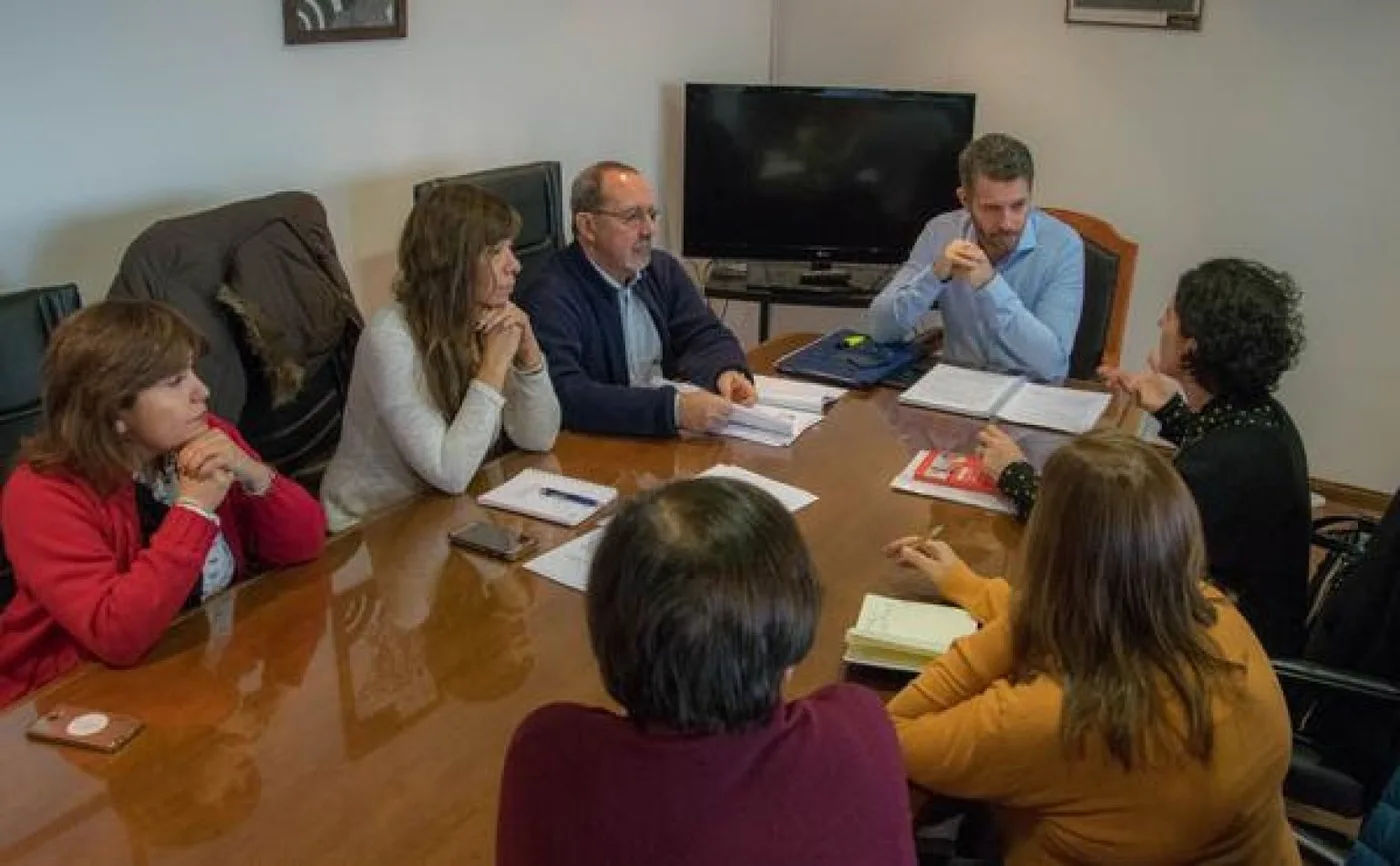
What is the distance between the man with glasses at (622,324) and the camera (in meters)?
2.40

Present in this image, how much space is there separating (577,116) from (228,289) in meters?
1.65

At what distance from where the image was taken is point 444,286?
2203mm

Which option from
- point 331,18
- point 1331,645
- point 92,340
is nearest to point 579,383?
point 92,340

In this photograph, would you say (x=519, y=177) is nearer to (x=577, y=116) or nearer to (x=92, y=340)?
(x=577, y=116)

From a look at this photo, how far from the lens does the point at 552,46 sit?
12.0ft

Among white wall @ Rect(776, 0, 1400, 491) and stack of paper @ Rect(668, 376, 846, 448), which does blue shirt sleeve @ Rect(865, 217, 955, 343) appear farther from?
white wall @ Rect(776, 0, 1400, 491)

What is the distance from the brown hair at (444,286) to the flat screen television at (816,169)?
1.90 m

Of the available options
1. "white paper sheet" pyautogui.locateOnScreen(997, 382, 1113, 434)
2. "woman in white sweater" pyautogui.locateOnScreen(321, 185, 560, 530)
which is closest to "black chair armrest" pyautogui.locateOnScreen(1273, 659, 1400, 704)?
"white paper sheet" pyautogui.locateOnScreen(997, 382, 1113, 434)

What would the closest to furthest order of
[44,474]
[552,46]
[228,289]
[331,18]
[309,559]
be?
[44,474] < [309,559] < [228,289] < [331,18] < [552,46]

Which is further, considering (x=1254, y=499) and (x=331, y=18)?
(x=331, y=18)

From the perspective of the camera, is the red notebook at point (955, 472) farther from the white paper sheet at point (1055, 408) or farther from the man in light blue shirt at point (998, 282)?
the man in light blue shirt at point (998, 282)

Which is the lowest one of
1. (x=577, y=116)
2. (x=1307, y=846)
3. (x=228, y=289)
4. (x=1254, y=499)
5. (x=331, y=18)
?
(x=1307, y=846)

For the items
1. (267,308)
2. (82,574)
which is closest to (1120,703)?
(82,574)

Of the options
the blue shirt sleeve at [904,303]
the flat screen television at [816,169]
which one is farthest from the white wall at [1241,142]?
the blue shirt sleeve at [904,303]
